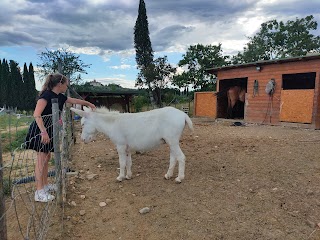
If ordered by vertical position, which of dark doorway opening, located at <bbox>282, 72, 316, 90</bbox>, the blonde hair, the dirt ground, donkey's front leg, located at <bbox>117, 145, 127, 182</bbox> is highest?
dark doorway opening, located at <bbox>282, 72, 316, 90</bbox>

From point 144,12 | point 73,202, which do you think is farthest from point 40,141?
point 144,12

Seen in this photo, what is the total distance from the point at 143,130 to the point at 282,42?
123 ft

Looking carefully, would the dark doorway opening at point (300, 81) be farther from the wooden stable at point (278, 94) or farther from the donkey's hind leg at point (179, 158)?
the donkey's hind leg at point (179, 158)

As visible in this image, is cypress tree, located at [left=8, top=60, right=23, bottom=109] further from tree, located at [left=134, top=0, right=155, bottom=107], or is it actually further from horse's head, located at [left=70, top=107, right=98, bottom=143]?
horse's head, located at [left=70, top=107, right=98, bottom=143]

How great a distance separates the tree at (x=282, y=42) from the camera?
3431 centimetres

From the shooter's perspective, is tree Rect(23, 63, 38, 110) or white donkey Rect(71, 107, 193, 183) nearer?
white donkey Rect(71, 107, 193, 183)

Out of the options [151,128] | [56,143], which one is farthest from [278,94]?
[56,143]

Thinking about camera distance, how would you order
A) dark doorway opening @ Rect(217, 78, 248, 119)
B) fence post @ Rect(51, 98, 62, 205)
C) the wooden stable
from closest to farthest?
fence post @ Rect(51, 98, 62, 205)
the wooden stable
dark doorway opening @ Rect(217, 78, 248, 119)

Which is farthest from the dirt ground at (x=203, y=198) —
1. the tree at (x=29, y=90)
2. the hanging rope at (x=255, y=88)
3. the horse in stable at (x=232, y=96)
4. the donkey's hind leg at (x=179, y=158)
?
the tree at (x=29, y=90)

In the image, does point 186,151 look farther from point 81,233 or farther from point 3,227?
point 3,227

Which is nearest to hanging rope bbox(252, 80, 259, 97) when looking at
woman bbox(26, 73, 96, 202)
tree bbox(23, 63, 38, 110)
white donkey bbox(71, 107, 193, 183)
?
white donkey bbox(71, 107, 193, 183)

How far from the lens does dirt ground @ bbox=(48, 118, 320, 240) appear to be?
3.22 meters

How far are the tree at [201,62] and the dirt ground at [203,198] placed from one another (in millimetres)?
24103

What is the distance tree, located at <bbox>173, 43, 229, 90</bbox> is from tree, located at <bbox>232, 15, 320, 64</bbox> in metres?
7.37
